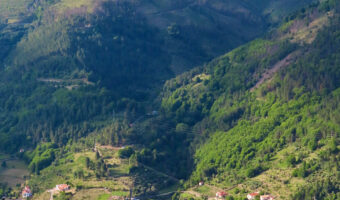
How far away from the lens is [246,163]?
4355 inches

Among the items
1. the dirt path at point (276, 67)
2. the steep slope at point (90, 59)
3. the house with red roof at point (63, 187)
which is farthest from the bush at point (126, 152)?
the dirt path at point (276, 67)

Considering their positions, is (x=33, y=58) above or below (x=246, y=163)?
above

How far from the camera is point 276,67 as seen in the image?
138m

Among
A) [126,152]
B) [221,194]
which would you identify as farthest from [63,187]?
[221,194]

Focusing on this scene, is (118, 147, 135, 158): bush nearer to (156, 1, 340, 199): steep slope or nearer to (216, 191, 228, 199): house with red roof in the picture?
(156, 1, 340, 199): steep slope

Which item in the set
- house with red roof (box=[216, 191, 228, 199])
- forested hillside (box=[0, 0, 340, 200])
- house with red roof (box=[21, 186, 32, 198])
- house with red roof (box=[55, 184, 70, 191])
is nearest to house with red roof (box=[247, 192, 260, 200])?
forested hillside (box=[0, 0, 340, 200])

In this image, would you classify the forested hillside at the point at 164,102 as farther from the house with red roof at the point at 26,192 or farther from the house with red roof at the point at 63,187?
the house with red roof at the point at 63,187

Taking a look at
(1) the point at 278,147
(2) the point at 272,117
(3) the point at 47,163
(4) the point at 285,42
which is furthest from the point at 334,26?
(3) the point at 47,163

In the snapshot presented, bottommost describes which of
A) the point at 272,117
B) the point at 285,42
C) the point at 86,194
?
the point at 86,194

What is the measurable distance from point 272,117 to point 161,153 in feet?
67.2

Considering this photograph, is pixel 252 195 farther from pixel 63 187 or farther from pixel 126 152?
pixel 63 187

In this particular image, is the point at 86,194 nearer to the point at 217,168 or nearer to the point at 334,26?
the point at 217,168

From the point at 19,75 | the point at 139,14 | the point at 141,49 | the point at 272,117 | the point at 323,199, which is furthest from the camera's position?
the point at 139,14

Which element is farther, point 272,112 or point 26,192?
point 272,112
